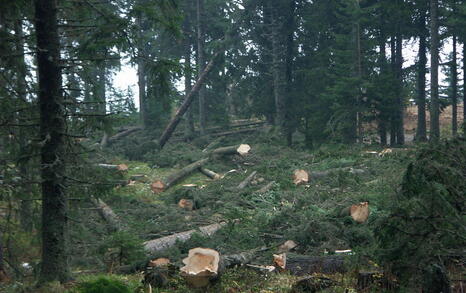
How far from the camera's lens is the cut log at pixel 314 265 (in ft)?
28.0

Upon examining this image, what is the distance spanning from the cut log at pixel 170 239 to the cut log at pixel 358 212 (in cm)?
340

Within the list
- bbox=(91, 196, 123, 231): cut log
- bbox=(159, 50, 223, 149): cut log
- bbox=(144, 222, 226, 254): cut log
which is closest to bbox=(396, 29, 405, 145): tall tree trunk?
bbox=(159, 50, 223, 149): cut log

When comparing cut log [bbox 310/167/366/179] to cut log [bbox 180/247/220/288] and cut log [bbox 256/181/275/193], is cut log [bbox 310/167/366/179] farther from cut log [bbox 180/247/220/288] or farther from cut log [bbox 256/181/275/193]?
cut log [bbox 180/247/220/288]

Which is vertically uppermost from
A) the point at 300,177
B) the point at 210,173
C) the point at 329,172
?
the point at 329,172

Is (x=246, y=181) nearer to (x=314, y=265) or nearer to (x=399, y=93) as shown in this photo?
(x=314, y=265)

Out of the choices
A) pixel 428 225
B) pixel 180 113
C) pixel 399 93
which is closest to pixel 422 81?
pixel 399 93

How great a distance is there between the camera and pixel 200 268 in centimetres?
734

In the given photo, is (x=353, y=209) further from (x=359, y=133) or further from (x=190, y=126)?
(x=190, y=126)

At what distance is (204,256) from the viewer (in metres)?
7.52

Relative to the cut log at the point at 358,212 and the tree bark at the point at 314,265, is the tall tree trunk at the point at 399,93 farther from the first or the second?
the tree bark at the point at 314,265

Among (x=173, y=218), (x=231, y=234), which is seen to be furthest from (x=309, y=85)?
(x=231, y=234)

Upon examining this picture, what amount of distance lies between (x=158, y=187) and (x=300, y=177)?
6194 mm

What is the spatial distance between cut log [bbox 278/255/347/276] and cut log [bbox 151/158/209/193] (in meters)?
12.4

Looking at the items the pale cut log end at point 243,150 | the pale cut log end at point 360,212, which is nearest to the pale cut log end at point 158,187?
the pale cut log end at point 243,150
